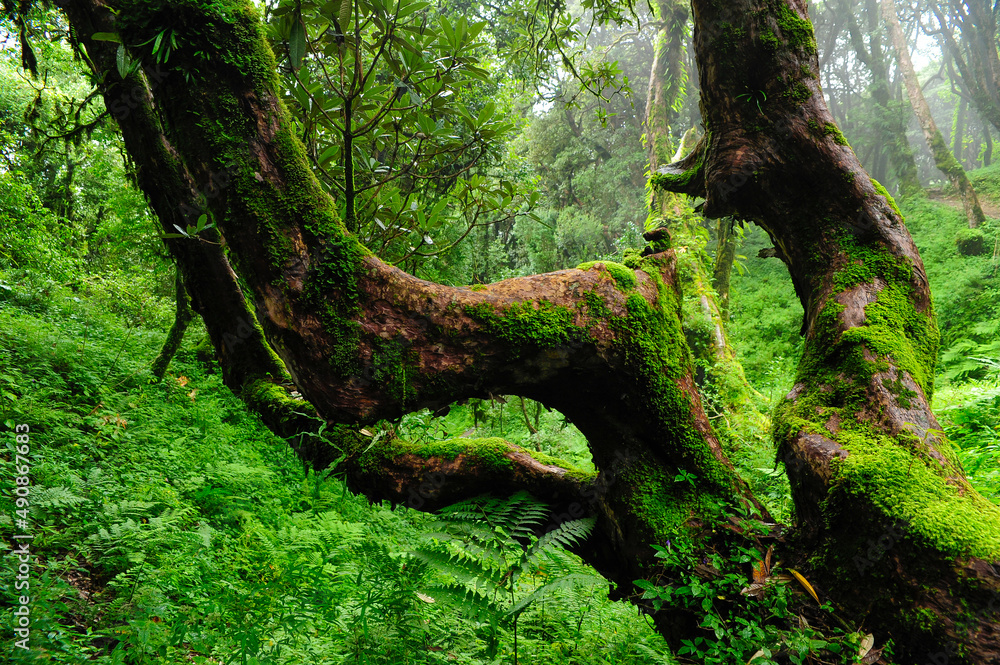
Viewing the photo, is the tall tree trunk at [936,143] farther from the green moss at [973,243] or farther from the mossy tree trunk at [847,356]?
the mossy tree trunk at [847,356]

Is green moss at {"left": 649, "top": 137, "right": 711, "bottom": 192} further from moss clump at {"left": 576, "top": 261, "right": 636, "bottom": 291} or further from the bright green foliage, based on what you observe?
the bright green foliage

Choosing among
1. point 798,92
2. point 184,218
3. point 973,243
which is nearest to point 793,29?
point 798,92

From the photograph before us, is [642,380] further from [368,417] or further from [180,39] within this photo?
[180,39]

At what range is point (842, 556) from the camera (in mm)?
1952

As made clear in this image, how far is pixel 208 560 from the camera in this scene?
3264 mm

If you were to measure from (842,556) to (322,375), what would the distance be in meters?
2.14

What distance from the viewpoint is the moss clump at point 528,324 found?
2.10 metres

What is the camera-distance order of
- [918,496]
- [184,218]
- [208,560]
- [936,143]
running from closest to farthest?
[918,496], [184,218], [208,560], [936,143]

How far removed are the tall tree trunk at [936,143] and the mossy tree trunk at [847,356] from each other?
1803cm

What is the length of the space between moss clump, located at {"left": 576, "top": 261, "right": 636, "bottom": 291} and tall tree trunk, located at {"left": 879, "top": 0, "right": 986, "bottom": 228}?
19028 millimetres

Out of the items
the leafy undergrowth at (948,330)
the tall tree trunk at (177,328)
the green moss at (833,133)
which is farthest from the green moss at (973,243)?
the tall tree trunk at (177,328)

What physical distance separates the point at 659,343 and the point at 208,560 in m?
3.15

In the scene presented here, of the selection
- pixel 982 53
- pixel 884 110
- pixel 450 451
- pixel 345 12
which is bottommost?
pixel 450 451

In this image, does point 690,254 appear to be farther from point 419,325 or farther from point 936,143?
point 936,143
